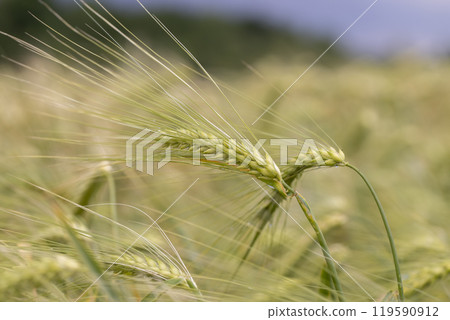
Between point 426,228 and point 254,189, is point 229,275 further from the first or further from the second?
point 426,228

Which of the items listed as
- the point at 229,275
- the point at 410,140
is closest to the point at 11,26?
the point at 410,140

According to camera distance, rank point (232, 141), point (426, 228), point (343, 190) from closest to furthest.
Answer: point (232, 141) → point (426, 228) → point (343, 190)

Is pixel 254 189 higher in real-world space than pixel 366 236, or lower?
higher

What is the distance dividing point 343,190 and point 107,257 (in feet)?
3.28

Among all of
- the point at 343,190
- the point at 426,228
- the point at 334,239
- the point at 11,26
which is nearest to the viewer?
the point at 426,228

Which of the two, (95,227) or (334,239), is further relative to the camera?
(334,239)

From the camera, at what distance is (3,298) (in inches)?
24.0

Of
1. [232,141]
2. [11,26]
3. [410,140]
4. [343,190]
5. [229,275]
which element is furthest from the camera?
[11,26]

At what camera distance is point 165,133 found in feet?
1.93

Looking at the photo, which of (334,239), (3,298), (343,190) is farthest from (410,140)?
(3,298)
